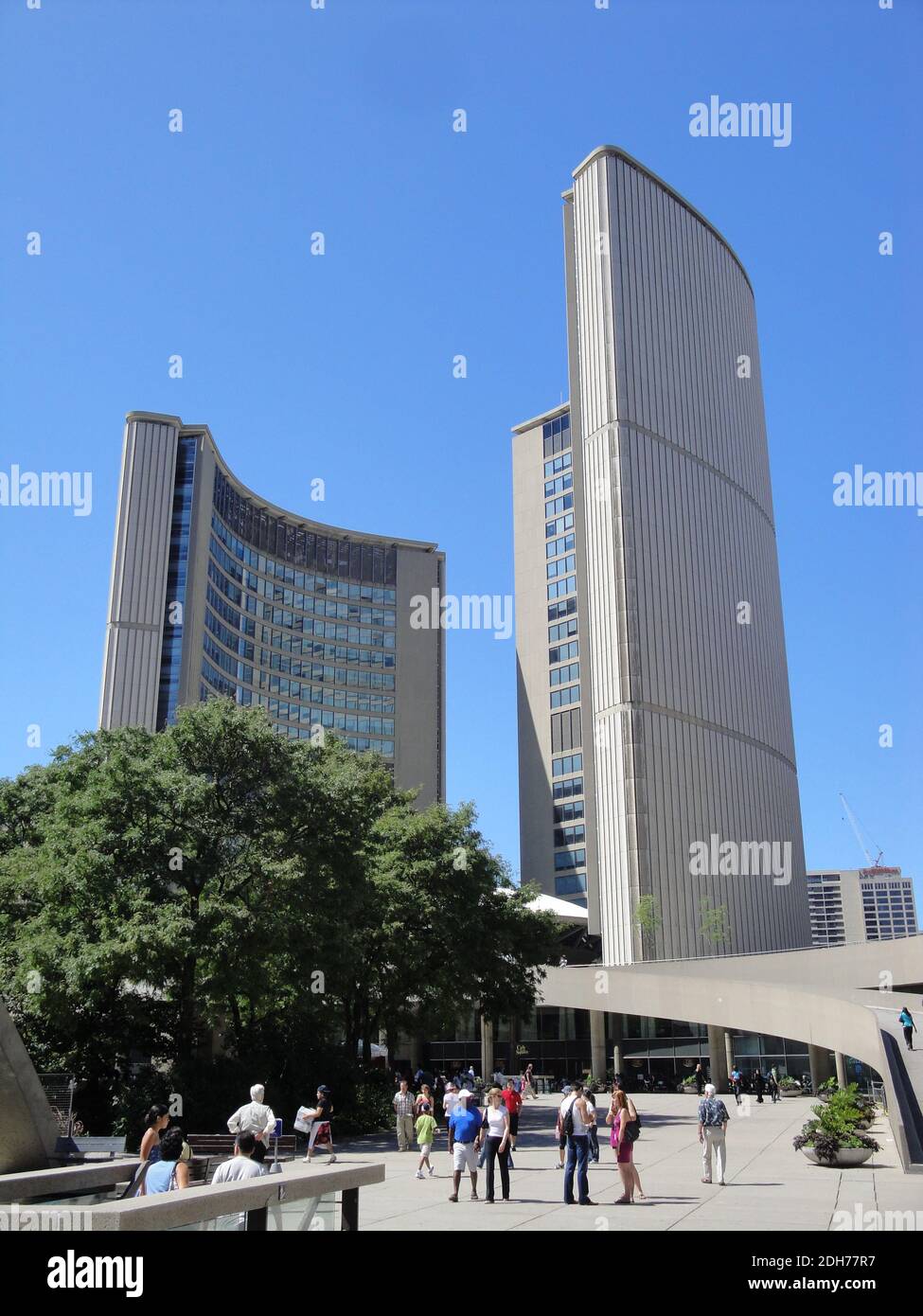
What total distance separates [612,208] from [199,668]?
47.3m

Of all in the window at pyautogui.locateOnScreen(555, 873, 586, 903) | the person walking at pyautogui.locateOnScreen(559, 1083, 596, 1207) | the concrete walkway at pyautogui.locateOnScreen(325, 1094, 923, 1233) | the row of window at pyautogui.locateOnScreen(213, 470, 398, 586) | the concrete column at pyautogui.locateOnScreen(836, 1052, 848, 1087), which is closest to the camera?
the concrete walkway at pyautogui.locateOnScreen(325, 1094, 923, 1233)

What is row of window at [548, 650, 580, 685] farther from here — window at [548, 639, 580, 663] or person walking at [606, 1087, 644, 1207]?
person walking at [606, 1087, 644, 1207]

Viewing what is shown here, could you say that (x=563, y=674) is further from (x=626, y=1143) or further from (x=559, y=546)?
(x=626, y=1143)

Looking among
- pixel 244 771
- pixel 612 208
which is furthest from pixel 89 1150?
pixel 612 208

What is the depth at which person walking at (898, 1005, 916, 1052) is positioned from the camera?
1012 inches

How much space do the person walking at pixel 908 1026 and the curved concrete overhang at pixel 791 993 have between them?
318 millimetres

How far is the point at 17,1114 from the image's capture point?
11969 mm

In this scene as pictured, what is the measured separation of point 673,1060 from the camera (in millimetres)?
59938

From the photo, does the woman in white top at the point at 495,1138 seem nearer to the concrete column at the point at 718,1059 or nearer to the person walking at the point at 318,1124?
the person walking at the point at 318,1124

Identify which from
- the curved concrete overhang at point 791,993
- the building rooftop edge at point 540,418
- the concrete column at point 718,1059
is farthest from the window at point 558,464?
the concrete column at point 718,1059

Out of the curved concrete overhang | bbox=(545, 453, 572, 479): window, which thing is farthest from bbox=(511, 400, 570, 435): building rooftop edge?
the curved concrete overhang

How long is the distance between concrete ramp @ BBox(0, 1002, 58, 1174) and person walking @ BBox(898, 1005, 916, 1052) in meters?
19.6

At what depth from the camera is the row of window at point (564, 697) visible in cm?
9688
